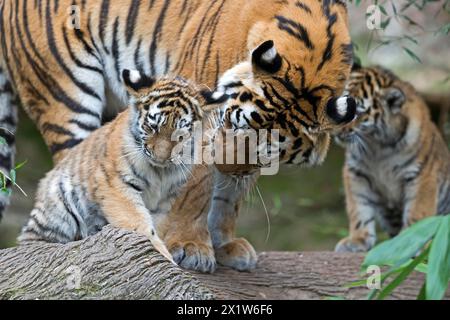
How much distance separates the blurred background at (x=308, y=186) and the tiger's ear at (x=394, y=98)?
3.31 meters

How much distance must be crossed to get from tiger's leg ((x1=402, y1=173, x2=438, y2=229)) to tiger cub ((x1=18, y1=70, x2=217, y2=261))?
2847 mm

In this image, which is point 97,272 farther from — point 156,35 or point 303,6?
point 156,35

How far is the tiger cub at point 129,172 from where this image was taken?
476cm

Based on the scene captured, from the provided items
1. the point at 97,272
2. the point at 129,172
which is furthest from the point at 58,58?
the point at 97,272


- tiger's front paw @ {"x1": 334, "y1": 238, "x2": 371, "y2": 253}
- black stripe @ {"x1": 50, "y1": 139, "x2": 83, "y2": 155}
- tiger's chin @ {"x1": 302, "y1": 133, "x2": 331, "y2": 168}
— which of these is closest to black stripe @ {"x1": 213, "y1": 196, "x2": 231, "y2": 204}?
tiger's chin @ {"x1": 302, "y1": 133, "x2": 331, "y2": 168}

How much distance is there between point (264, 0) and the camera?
5.52 metres

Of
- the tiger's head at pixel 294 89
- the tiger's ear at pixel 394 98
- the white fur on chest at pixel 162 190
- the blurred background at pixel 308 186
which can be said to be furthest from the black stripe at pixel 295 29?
the blurred background at pixel 308 186

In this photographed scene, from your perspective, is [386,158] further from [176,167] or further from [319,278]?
[176,167]

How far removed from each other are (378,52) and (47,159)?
4.18m

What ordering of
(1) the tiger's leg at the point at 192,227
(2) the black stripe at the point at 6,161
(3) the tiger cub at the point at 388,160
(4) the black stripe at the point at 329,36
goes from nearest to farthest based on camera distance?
1. (4) the black stripe at the point at 329,36
2. (1) the tiger's leg at the point at 192,227
3. (2) the black stripe at the point at 6,161
4. (3) the tiger cub at the point at 388,160

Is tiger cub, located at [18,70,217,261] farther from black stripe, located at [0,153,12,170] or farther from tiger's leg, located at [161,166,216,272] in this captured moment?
black stripe, located at [0,153,12,170]

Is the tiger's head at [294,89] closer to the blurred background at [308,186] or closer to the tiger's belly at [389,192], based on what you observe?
the tiger's belly at [389,192]
